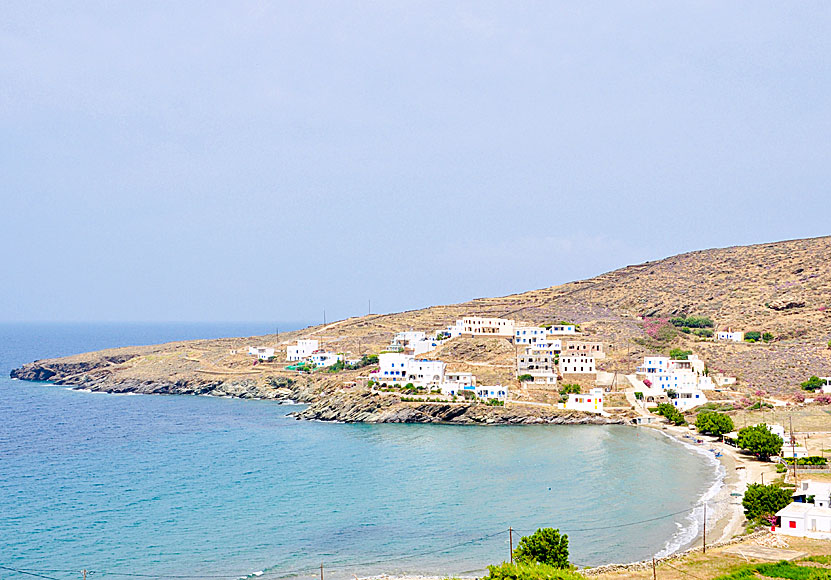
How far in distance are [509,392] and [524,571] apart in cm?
5814

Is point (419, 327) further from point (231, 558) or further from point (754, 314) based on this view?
point (231, 558)

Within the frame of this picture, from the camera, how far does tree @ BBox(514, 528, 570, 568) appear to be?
32.5 meters

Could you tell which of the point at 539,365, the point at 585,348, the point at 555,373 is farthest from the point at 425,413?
→ the point at 585,348

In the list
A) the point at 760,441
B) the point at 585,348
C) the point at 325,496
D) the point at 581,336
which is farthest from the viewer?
the point at 581,336

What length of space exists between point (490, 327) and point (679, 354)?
27.0 meters

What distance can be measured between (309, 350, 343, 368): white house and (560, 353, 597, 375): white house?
117 ft

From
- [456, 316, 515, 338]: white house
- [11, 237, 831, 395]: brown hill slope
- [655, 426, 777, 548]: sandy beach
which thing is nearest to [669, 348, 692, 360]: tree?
[11, 237, 831, 395]: brown hill slope

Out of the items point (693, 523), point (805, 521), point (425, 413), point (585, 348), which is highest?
point (585, 348)

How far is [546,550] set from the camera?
3266 cm

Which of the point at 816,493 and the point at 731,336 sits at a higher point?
the point at 731,336

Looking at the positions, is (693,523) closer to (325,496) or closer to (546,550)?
(546,550)

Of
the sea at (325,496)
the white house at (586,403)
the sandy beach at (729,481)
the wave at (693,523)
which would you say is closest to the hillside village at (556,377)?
the white house at (586,403)

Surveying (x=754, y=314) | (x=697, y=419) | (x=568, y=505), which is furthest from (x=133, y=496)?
(x=754, y=314)

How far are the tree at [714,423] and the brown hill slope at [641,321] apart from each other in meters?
16.1
